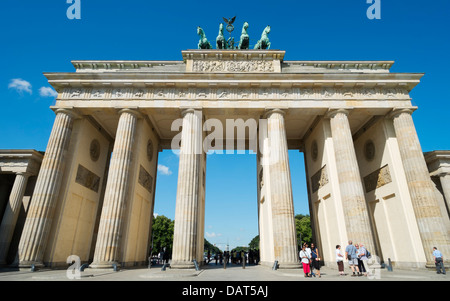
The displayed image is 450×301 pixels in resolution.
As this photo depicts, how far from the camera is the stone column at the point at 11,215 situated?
15617 mm

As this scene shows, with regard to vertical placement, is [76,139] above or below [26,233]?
above

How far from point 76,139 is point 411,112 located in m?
23.5

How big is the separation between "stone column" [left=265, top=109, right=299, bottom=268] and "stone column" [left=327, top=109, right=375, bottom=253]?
3.36m

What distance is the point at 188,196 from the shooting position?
14430 millimetres

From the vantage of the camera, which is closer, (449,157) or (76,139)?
(76,139)

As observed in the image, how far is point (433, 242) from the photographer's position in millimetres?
13484

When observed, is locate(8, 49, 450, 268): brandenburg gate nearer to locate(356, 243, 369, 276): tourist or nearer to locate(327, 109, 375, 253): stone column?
locate(327, 109, 375, 253): stone column

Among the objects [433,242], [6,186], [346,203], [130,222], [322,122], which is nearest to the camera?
[433,242]

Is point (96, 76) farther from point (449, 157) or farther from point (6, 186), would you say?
point (449, 157)

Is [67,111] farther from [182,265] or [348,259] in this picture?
[348,259]

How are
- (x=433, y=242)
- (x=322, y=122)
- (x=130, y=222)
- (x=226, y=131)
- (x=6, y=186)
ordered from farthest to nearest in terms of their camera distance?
(x=226, y=131)
(x=6, y=186)
(x=322, y=122)
(x=130, y=222)
(x=433, y=242)

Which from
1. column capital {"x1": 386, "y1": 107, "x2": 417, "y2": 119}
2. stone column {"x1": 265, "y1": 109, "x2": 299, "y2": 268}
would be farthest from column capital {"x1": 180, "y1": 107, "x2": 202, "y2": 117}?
column capital {"x1": 386, "y1": 107, "x2": 417, "y2": 119}

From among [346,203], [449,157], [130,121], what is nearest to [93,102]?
[130,121]

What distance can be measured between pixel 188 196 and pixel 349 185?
996cm
